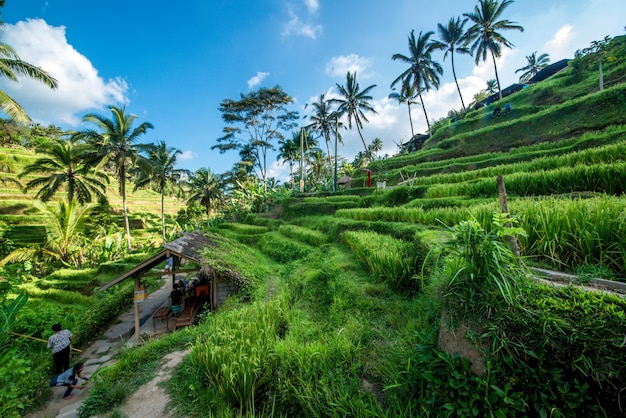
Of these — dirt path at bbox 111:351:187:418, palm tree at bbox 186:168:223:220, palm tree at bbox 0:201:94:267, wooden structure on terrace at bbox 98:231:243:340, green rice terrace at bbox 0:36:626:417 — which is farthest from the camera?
palm tree at bbox 186:168:223:220

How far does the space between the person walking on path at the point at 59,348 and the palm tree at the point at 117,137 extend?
16.4 m

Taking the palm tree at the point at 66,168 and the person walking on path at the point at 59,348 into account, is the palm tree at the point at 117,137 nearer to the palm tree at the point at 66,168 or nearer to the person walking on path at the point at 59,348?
the palm tree at the point at 66,168

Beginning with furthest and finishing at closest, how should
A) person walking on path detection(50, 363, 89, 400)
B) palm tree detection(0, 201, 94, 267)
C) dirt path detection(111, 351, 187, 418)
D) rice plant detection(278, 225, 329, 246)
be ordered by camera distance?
palm tree detection(0, 201, 94, 267) → rice plant detection(278, 225, 329, 246) → person walking on path detection(50, 363, 89, 400) → dirt path detection(111, 351, 187, 418)

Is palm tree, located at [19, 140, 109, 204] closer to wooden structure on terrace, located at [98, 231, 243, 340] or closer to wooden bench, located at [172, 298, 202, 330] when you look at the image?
wooden structure on terrace, located at [98, 231, 243, 340]

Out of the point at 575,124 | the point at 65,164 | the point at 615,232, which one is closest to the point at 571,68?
the point at 575,124

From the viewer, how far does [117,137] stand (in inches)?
722

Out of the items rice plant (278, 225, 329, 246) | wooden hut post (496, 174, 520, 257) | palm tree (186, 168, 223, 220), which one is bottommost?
Answer: rice plant (278, 225, 329, 246)

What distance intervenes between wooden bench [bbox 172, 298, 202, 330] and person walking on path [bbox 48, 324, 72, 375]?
96.8 inches

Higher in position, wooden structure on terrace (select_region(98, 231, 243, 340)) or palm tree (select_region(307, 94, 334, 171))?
palm tree (select_region(307, 94, 334, 171))

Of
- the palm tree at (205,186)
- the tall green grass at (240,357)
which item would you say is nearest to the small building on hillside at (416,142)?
the palm tree at (205,186)

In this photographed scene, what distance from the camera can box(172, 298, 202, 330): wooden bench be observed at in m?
7.79

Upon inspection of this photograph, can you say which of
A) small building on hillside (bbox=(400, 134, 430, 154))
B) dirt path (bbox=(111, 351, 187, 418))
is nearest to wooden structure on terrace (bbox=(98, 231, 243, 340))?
dirt path (bbox=(111, 351, 187, 418))

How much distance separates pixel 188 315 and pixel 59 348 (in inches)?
120

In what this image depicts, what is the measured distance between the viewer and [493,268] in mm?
2352
